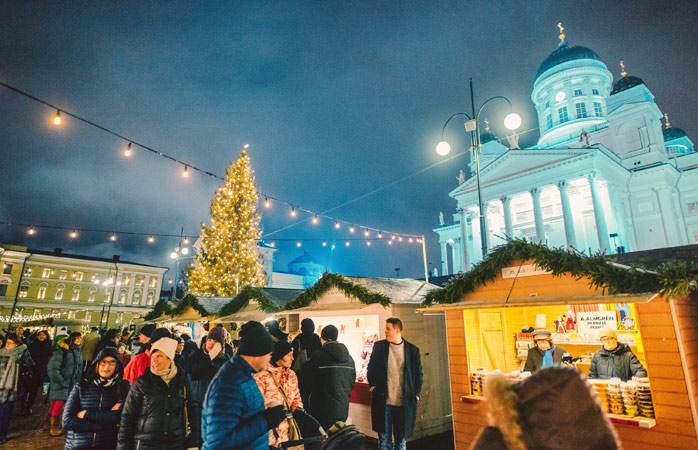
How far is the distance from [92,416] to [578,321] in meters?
10.1

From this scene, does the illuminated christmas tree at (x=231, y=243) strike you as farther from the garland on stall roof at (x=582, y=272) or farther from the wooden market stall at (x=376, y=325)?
the garland on stall roof at (x=582, y=272)

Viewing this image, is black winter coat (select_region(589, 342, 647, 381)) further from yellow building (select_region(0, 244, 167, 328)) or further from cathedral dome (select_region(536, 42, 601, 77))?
yellow building (select_region(0, 244, 167, 328))

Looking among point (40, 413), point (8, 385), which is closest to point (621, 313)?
point (8, 385)

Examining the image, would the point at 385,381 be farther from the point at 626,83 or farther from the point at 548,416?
the point at 626,83

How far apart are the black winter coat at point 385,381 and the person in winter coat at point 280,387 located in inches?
84.0

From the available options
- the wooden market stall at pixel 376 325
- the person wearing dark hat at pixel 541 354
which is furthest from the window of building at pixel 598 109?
the person wearing dark hat at pixel 541 354

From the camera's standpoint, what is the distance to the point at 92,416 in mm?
4176

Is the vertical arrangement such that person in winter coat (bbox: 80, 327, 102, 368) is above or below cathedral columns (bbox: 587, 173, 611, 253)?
below

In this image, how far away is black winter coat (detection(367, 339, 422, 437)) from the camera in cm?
610

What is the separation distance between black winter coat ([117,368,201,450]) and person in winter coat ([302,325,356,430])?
215 cm

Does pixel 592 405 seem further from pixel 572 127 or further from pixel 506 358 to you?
pixel 572 127

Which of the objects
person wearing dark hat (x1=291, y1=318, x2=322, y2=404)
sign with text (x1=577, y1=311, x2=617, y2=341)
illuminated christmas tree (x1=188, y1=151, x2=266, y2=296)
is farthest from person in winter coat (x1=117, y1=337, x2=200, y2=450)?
illuminated christmas tree (x1=188, y1=151, x2=266, y2=296)

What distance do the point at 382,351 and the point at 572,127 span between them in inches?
1858

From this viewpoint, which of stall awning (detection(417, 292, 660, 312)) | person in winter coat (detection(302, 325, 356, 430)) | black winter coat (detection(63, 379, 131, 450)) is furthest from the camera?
person in winter coat (detection(302, 325, 356, 430))
